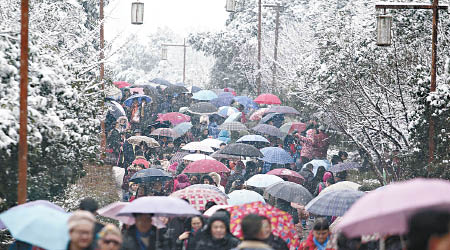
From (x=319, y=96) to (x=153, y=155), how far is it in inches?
200

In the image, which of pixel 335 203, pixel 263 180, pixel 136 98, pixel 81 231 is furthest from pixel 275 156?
pixel 81 231

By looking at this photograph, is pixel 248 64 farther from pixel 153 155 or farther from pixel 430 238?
pixel 430 238

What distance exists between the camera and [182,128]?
28.3 m

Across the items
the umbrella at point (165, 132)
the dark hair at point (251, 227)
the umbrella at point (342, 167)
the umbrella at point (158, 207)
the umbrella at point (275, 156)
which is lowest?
the umbrella at point (342, 167)

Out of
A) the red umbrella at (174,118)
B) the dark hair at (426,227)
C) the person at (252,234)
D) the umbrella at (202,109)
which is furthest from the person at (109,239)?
the umbrella at (202,109)

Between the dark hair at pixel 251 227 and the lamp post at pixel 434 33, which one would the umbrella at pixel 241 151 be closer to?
the lamp post at pixel 434 33

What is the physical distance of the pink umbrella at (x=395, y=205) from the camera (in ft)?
16.1

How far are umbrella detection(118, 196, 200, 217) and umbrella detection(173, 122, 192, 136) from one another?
18.2 meters

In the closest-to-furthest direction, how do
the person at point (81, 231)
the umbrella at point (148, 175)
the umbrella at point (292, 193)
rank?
the person at point (81, 231) → the umbrella at point (292, 193) → the umbrella at point (148, 175)

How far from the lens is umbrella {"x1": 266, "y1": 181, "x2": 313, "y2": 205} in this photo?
14672 mm

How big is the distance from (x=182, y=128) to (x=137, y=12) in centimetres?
485

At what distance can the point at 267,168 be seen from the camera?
21609 millimetres

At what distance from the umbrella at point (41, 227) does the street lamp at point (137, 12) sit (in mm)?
17797

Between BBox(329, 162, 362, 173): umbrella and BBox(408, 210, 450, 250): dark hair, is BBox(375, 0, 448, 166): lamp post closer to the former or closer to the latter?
BBox(329, 162, 362, 173): umbrella
